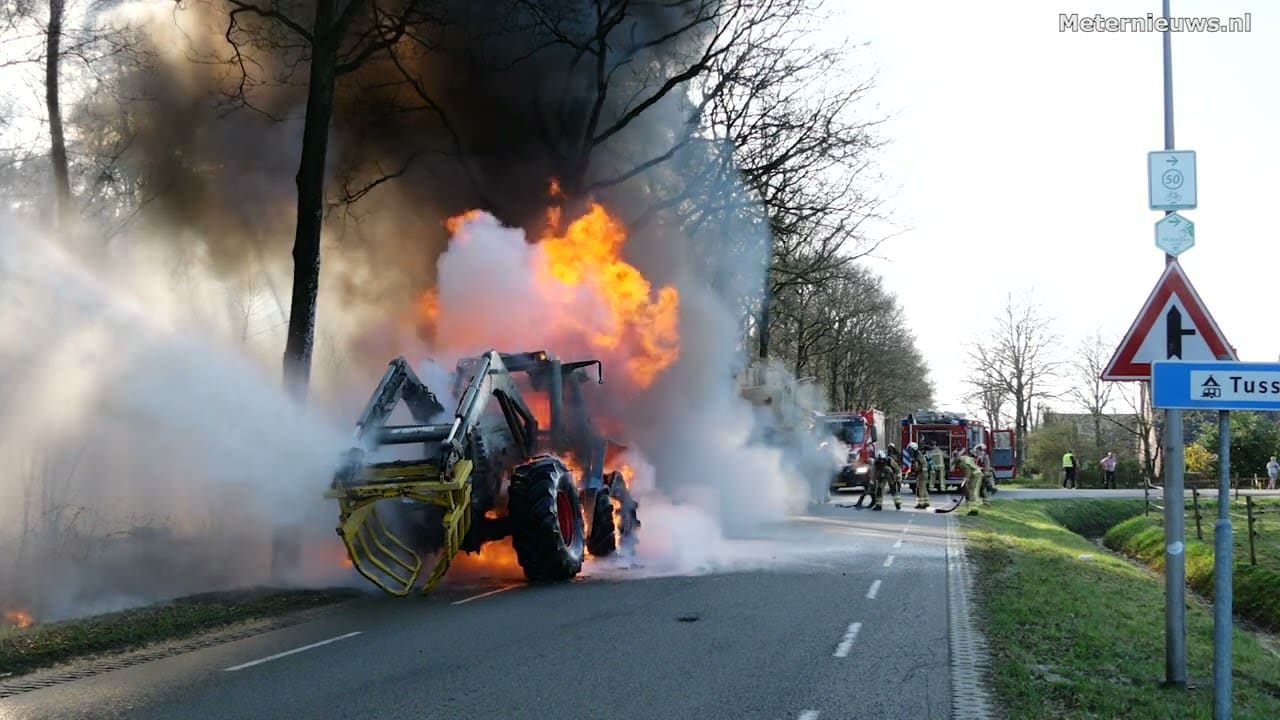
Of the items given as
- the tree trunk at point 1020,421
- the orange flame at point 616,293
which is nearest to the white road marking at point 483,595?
the orange flame at point 616,293

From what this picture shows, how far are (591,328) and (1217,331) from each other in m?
10.9

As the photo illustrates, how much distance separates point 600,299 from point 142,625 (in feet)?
30.8

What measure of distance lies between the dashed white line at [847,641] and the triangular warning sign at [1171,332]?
2.93 meters

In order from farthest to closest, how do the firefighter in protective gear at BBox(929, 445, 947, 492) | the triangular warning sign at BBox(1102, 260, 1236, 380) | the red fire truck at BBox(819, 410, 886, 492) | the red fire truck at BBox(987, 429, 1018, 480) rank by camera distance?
the red fire truck at BBox(987, 429, 1018, 480) → the red fire truck at BBox(819, 410, 886, 492) → the firefighter in protective gear at BBox(929, 445, 947, 492) → the triangular warning sign at BBox(1102, 260, 1236, 380)

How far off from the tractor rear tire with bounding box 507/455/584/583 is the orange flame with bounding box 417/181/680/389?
14.5 feet

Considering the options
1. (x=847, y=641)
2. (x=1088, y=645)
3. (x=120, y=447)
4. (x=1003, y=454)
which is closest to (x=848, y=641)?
(x=847, y=641)

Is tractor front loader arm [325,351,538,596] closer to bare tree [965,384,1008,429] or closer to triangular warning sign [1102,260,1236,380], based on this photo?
triangular warning sign [1102,260,1236,380]

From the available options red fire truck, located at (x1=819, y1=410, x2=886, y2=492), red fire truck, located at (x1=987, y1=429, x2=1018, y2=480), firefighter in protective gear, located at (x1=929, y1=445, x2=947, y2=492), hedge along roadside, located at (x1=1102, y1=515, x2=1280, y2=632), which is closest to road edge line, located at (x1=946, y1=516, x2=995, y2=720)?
hedge along roadside, located at (x1=1102, y1=515, x2=1280, y2=632)

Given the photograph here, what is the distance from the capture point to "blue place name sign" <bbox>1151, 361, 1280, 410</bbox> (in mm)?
6004

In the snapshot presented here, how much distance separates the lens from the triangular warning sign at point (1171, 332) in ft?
24.9

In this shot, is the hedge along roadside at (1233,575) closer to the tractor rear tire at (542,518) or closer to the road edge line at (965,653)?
the road edge line at (965,653)

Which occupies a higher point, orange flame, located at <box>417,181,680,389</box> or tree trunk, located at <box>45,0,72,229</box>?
tree trunk, located at <box>45,0,72,229</box>

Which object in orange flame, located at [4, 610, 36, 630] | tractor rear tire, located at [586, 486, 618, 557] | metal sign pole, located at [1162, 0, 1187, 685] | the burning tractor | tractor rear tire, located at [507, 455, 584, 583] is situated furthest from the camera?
tractor rear tire, located at [586, 486, 618, 557]

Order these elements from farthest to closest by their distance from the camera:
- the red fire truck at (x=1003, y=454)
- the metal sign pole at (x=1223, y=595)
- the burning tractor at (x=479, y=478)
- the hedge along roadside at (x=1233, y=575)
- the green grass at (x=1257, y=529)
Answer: the red fire truck at (x=1003, y=454), the green grass at (x=1257, y=529), the hedge along roadside at (x=1233, y=575), the burning tractor at (x=479, y=478), the metal sign pole at (x=1223, y=595)
